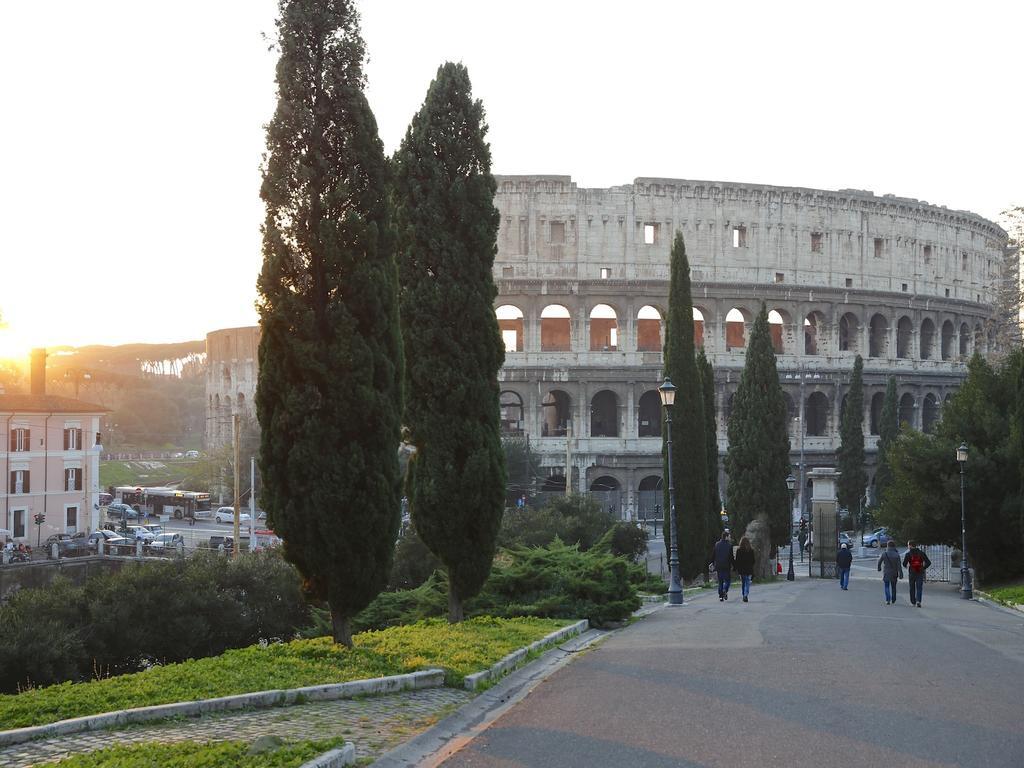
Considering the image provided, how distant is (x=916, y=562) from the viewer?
64.1 feet

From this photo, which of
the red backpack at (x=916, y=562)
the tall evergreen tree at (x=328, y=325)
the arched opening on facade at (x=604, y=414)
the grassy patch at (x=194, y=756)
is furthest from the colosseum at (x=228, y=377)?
the grassy patch at (x=194, y=756)

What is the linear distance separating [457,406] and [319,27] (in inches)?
197

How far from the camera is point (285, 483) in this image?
10.6 metres

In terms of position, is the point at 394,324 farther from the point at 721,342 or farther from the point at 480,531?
the point at 721,342

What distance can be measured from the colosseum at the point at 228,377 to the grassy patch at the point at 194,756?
6081cm

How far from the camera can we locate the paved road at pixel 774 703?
7062 mm

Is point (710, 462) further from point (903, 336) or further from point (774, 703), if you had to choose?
point (903, 336)

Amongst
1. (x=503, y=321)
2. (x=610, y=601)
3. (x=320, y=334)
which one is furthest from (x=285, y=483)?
(x=503, y=321)

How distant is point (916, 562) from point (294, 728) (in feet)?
49.0

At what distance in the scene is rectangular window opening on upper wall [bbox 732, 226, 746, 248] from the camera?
54219mm

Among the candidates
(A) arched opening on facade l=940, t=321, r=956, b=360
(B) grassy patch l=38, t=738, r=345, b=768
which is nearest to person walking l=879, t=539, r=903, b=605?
(B) grassy patch l=38, t=738, r=345, b=768

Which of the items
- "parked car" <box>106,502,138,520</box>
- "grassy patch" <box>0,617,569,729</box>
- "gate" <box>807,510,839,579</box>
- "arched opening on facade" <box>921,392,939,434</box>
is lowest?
"parked car" <box>106,502,138,520</box>

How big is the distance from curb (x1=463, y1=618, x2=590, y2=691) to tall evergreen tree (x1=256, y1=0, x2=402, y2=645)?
151 cm

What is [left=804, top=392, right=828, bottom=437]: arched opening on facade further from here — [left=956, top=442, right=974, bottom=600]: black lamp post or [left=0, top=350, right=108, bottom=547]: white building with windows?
[left=0, top=350, right=108, bottom=547]: white building with windows
